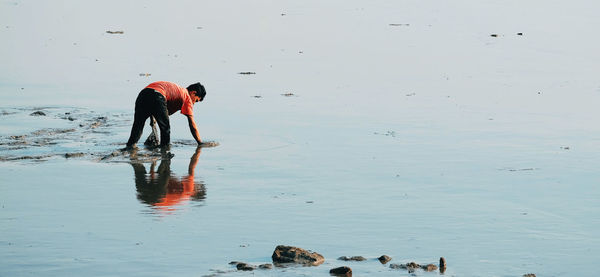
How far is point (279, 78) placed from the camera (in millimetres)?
21328

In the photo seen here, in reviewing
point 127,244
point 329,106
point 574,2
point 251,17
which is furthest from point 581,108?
point 574,2

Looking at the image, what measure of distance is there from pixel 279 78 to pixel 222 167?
8185mm

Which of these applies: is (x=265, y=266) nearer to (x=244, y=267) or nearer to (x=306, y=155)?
(x=244, y=267)

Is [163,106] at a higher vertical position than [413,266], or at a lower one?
higher

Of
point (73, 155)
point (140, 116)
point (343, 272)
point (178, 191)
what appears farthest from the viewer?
point (140, 116)

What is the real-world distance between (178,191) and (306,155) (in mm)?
2714

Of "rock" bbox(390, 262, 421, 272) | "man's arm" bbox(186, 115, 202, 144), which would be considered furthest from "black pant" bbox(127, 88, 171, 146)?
"rock" bbox(390, 262, 421, 272)

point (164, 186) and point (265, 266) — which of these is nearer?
point (265, 266)

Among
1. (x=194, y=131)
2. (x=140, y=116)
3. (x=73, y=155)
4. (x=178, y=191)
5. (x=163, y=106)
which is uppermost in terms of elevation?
(x=163, y=106)

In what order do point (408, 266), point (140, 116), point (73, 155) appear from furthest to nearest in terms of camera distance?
1. point (140, 116)
2. point (73, 155)
3. point (408, 266)

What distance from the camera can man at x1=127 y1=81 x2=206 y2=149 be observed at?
46.9 feet

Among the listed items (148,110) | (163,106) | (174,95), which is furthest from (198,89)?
(148,110)

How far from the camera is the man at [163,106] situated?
14.3m

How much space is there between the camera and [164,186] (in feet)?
40.0
